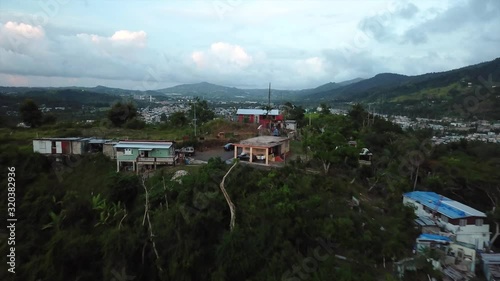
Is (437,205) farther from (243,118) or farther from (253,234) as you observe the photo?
(243,118)

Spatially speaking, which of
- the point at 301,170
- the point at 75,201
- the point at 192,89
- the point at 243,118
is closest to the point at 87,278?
the point at 75,201

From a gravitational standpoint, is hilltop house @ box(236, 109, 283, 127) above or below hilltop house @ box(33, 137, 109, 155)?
above

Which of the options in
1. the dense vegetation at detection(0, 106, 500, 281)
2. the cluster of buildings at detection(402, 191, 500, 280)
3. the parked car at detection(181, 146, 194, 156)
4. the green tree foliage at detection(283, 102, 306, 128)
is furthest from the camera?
the green tree foliage at detection(283, 102, 306, 128)

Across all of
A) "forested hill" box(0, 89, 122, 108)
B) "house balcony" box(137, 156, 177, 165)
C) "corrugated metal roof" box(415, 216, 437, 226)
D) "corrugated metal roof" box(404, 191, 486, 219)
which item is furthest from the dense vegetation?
"forested hill" box(0, 89, 122, 108)

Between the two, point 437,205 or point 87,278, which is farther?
point 437,205

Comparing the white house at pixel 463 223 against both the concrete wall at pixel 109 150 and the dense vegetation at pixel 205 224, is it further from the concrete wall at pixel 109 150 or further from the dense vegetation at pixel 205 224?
the concrete wall at pixel 109 150

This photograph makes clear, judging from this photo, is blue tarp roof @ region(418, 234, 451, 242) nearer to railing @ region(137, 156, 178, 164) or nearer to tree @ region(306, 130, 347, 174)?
tree @ region(306, 130, 347, 174)

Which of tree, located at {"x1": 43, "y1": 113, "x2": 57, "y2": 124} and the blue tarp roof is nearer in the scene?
the blue tarp roof
